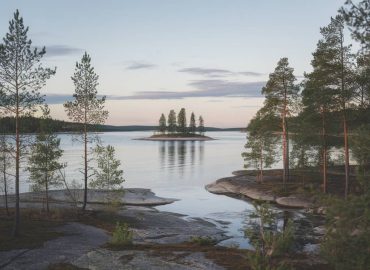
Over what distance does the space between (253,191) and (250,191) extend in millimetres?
578

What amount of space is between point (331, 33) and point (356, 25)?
2957 centimetres

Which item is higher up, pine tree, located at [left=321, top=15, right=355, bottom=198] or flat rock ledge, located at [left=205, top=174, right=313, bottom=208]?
pine tree, located at [left=321, top=15, right=355, bottom=198]

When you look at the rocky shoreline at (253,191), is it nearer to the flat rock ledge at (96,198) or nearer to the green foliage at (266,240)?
the flat rock ledge at (96,198)

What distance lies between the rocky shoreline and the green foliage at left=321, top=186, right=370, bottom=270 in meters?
33.1

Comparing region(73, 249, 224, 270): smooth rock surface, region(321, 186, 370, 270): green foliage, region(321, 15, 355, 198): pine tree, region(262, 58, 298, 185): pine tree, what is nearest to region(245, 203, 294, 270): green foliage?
region(73, 249, 224, 270): smooth rock surface

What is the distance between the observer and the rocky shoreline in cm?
4847

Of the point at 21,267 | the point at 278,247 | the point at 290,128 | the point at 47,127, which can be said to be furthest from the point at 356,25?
the point at 290,128

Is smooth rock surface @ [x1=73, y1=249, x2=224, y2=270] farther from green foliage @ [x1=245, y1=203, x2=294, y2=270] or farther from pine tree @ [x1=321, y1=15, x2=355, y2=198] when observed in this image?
pine tree @ [x1=321, y1=15, x2=355, y2=198]

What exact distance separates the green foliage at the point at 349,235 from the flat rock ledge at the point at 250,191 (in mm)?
33919

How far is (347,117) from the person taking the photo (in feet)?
140

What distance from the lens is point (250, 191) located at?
5725 centimetres

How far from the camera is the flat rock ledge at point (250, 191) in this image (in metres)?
48.5

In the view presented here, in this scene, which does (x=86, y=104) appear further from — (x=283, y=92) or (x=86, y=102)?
(x=283, y=92)

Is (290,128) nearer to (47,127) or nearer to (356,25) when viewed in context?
(47,127)
